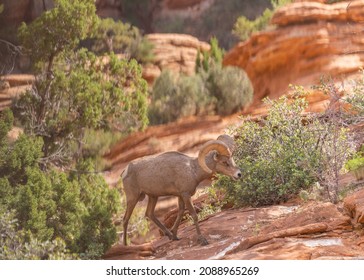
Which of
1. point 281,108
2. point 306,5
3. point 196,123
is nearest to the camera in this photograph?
point 281,108

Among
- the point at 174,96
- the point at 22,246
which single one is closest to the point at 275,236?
the point at 22,246

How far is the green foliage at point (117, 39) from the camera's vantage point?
10.8 meters

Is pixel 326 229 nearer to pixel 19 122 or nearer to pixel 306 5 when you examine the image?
pixel 19 122

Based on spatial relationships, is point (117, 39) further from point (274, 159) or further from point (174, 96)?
point (274, 159)

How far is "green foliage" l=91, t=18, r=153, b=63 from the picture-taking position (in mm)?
10812

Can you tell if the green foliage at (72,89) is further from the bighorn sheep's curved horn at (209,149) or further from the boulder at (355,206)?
the boulder at (355,206)

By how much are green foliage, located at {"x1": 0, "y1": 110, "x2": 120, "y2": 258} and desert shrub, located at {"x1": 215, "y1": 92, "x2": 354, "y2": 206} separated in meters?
1.73

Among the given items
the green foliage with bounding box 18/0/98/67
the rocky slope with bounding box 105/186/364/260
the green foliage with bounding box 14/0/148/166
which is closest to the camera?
the rocky slope with bounding box 105/186/364/260

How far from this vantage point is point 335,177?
8.70m

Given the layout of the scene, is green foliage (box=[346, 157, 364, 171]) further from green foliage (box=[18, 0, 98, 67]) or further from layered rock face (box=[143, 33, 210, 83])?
green foliage (box=[18, 0, 98, 67])

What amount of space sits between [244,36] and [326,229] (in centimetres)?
503

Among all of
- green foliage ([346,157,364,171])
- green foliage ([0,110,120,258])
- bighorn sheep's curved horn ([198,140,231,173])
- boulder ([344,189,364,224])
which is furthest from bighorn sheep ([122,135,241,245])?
green foliage ([346,157,364,171])

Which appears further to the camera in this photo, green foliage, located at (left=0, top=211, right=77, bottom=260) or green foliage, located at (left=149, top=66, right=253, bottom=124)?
green foliage, located at (left=149, top=66, right=253, bottom=124)
